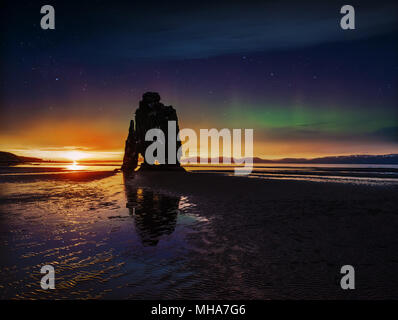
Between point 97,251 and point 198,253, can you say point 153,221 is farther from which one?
point 198,253

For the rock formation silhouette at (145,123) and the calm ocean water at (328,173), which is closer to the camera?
the calm ocean water at (328,173)

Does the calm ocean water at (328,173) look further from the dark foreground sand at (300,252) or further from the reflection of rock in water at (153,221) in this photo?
the reflection of rock in water at (153,221)

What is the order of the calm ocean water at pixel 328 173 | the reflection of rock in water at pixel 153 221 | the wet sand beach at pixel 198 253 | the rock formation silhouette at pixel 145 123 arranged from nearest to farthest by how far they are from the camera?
1. the wet sand beach at pixel 198 253
2. the reflection of rock in water at pixel 153 221
3. the calm ocean water at pixel 328 173
4. the rock formation silhouette at pixel 145 123

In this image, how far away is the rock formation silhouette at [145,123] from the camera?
58.1 m

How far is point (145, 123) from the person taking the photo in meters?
58.2

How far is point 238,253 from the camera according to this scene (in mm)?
5918

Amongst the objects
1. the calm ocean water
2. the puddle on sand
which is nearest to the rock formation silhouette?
the calm ocean water

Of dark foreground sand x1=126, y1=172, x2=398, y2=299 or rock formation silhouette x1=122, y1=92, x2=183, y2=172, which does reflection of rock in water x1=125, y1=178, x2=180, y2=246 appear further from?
rock formation silhouette x1=122, y1=92, x2=183, y2=172

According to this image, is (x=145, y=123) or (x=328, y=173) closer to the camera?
(x=328, y=173)

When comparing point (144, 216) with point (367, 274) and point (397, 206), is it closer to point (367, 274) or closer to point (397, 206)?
point (367, 274)

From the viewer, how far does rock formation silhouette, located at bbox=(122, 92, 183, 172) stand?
58.1m

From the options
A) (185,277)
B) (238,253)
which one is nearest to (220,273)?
(185,277)

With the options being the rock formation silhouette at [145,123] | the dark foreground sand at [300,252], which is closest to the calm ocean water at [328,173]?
the rock formation silhouette at [145,123]

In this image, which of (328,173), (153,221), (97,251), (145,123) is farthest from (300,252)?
(145,123)
